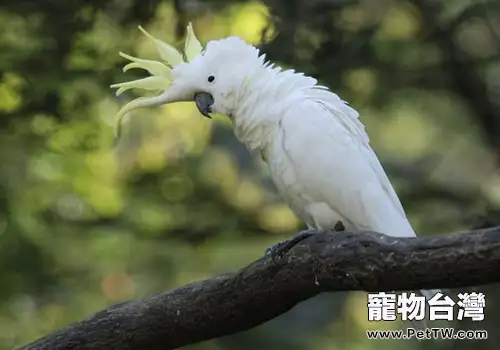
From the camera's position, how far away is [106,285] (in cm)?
395

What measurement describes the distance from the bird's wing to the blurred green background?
118 cm

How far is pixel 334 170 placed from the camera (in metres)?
1.95

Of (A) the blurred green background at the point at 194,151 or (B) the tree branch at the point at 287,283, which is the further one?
(A) the blurred green background at the point at 194,151

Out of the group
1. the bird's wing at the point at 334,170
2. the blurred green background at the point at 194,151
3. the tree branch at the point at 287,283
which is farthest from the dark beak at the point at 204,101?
the blurred green background at the point at 194,151

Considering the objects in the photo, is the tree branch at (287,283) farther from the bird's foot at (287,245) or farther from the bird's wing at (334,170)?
the bird's wing at (334,170)

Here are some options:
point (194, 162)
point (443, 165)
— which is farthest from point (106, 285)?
point (443, 165)

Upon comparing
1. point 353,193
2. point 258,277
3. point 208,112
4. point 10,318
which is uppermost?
point 10,318

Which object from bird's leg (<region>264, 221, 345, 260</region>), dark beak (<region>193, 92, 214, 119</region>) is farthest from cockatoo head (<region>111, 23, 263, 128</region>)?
bird's leg (<region>264, 221, 345, 260</region>)

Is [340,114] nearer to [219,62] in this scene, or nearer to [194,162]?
[219,62]

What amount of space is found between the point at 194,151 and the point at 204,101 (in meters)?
1.86

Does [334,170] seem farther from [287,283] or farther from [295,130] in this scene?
[287,283]

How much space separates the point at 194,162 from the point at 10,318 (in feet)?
3.49

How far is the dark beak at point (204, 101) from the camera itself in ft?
6.58

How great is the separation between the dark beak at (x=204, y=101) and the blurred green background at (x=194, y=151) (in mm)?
1135
